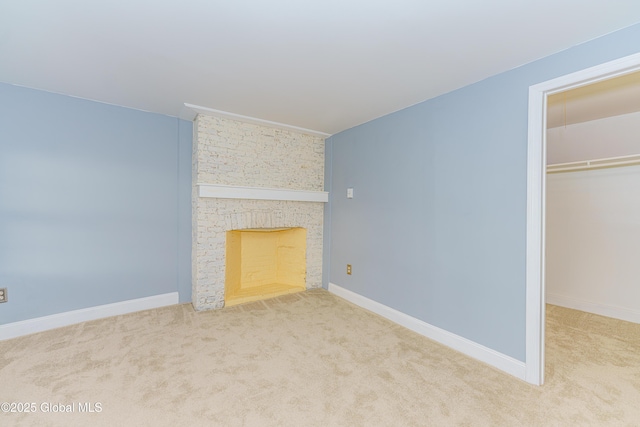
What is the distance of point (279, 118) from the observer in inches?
125

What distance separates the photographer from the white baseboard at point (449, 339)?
1957mm

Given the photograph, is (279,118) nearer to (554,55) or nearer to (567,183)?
(554,55)

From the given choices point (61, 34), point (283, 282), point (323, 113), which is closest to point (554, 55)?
point (323, 113)

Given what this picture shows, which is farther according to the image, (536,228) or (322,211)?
(322,211)

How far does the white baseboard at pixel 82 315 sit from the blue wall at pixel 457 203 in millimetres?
2344

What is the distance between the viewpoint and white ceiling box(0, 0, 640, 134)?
1.43 m

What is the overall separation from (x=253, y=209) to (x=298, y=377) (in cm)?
203

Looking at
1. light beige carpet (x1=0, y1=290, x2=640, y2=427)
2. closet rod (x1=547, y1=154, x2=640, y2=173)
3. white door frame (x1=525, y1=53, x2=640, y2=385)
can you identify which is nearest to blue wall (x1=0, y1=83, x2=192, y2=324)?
light beige carpet (x1=0, y1=290, x2=640, y2=427)

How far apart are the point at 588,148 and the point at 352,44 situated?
342 cm

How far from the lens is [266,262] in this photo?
13.6ft

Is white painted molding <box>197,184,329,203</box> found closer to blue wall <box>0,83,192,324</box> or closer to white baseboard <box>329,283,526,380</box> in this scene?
blue wall <box>0,83,192,324</box>

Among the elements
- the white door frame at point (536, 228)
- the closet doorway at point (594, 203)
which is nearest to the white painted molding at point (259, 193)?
the white door frame at point (536, 228)

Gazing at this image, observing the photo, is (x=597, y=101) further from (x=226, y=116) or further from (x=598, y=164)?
(x=226, y=116)

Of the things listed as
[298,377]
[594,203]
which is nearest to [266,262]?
[298,377]
